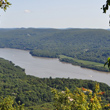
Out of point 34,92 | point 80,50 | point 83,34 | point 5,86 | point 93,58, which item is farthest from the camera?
point 83,34

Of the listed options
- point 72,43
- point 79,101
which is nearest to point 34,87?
point 79,101

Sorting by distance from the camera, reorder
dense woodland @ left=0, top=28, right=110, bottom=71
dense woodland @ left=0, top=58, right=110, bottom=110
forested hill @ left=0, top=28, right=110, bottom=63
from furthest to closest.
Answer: forested hill @ left=0, top=28, right=110, bottom=63, dense woodland @ left=0, top=28, right=110, bottom=71, dense woodland @ left=0, top=58, right=110, bottom=110

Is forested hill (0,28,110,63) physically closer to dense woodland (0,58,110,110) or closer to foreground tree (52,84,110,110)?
dense woodland (0,58,110,110)

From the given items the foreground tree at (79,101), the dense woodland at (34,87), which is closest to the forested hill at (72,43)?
the dense woodland at (34,87)

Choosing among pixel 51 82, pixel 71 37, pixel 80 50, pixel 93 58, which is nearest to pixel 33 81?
pixel 51 82

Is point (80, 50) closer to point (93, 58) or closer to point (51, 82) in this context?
point (93, 58)

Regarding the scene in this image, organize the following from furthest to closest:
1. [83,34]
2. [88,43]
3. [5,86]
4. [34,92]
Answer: [83,34] → [88,43] → [5,86] → [34,92]

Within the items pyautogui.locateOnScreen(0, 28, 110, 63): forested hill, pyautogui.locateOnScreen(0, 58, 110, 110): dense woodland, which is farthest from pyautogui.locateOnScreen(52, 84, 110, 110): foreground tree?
pyautogui.locateOnScreen(0, 28, 110, 63): forested hill

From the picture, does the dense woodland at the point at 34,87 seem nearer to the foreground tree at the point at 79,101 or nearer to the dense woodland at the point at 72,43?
the foreground tree at the point at 79,101
